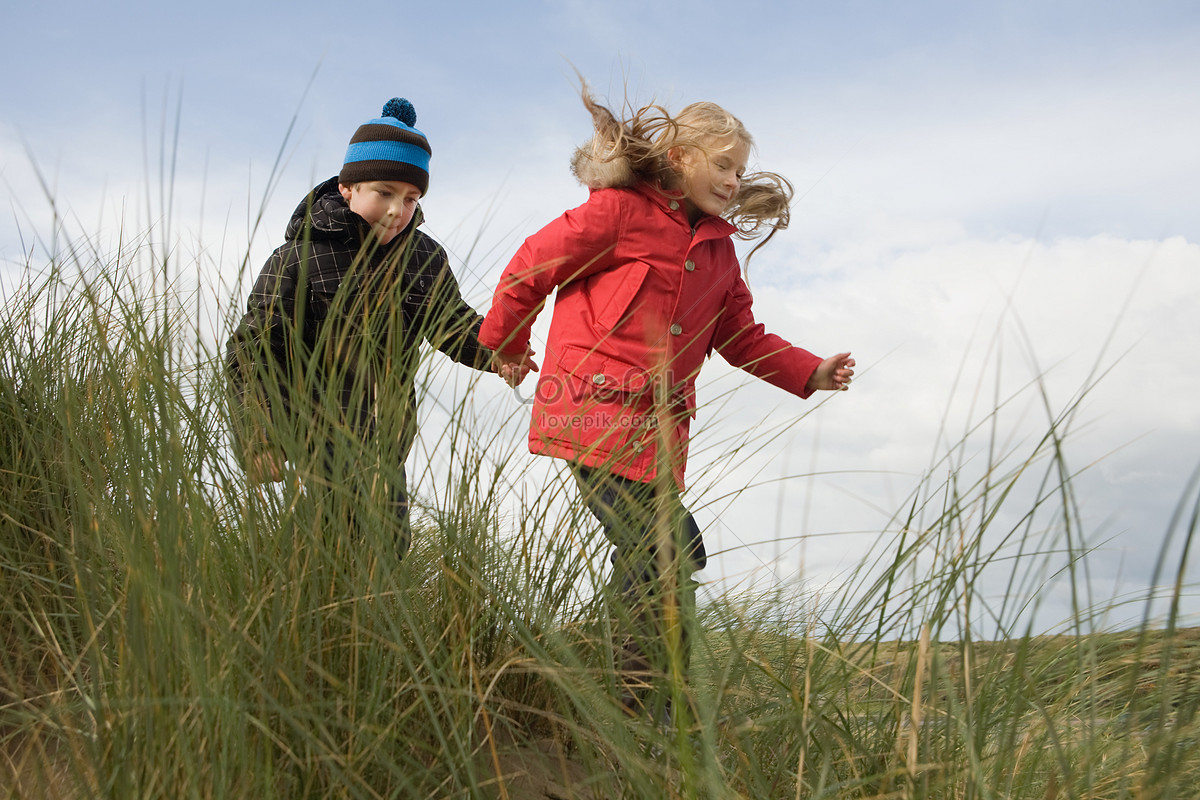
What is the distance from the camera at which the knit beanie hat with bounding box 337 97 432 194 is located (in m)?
3.37

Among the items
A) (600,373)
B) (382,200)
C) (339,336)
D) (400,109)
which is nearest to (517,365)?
(600,373)

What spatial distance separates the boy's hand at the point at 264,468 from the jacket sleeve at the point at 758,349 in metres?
1.69

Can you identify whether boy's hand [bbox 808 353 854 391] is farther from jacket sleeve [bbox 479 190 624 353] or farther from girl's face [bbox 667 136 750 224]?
jacket sleeve [bbox 479 190 624 353]

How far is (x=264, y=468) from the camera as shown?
179 cm

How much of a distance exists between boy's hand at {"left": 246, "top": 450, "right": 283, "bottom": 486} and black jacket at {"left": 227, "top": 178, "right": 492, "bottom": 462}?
3cm

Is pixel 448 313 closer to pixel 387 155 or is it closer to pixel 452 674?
pixel 452 674

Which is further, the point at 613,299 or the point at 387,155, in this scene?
the point at 387,155

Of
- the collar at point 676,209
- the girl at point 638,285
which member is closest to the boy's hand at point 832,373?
the girl at point 638,285

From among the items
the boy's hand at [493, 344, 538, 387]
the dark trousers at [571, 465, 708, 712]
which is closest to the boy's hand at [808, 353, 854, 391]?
the boy's hand at [493, 344, 538, 387]

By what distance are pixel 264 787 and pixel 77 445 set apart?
3.69 feet

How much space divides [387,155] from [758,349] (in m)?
1.48

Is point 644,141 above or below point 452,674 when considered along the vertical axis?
above

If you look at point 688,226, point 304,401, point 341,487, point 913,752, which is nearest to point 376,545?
point 341,487

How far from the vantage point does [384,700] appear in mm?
1532
